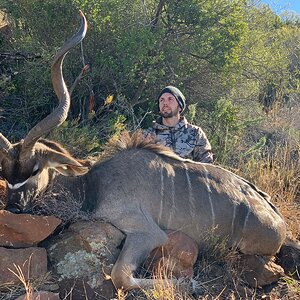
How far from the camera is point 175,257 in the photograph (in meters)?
3.29

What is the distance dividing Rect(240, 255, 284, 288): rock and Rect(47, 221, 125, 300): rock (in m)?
0.90

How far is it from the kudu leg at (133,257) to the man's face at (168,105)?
1623mm

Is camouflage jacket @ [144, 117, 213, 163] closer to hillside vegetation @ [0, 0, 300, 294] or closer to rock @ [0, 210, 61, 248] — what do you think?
hillside vegetation @ [0, 0, 300, 294]

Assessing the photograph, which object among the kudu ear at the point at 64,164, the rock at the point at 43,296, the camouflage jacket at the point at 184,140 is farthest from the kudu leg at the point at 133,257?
the camouflage jacket at the point at 184,140

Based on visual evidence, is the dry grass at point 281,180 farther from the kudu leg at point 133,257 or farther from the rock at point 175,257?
the kudu leg at point 133,257

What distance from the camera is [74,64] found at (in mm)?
5543

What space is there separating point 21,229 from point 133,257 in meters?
0.67

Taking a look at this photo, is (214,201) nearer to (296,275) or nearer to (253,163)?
(296,275)

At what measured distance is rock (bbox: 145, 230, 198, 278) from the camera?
3.25m

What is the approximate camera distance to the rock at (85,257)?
3.02 m

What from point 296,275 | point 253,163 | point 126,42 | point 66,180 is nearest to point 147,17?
point 126,42

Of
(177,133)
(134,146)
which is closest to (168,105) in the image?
(177,133)

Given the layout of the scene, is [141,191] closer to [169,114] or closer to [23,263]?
[23,263]

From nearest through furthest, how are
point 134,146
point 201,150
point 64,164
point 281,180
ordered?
1. point 64,164
2. point 134,146
3. point 201,150
4. point 281,180
